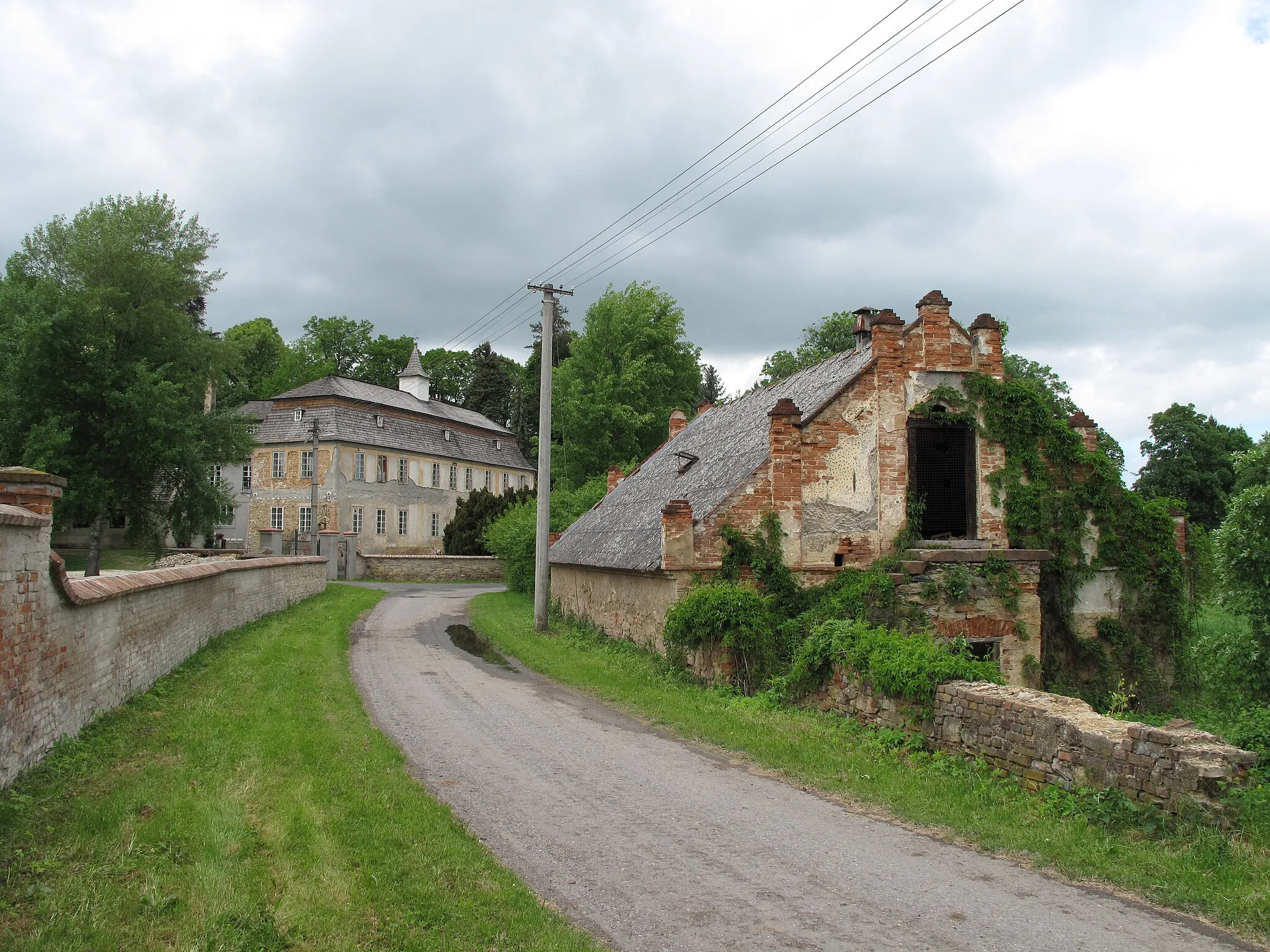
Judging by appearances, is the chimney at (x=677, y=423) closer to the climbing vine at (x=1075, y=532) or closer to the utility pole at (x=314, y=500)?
the climbing vine at (x=1075, y=532)

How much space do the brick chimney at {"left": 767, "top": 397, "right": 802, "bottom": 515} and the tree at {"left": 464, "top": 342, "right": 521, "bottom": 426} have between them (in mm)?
62629

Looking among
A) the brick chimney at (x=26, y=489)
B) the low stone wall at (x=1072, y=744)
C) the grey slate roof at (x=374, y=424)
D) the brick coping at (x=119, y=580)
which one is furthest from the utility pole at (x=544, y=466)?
the grey slate roof at (x=374, y=424)

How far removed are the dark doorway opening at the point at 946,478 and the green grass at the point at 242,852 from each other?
37.1 feet

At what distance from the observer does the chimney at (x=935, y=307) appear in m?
16.8

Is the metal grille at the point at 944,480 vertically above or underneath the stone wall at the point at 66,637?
above

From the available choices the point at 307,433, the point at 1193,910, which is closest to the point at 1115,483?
the point at 1193,910

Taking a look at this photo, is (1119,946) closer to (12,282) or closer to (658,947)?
(658,947)

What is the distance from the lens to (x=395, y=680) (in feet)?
50.0

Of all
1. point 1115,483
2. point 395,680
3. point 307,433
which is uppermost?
point 307,433

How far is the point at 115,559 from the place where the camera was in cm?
3866

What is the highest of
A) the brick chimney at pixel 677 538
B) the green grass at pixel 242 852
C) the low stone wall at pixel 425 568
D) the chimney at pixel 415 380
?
the chimney at pixel 415 380

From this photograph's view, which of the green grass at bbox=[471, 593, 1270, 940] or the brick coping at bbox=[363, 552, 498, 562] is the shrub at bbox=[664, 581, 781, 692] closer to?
the green grass at bbox=[471, 593, 1270, 940]

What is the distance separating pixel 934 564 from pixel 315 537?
3100cm

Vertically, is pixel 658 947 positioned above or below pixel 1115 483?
below
